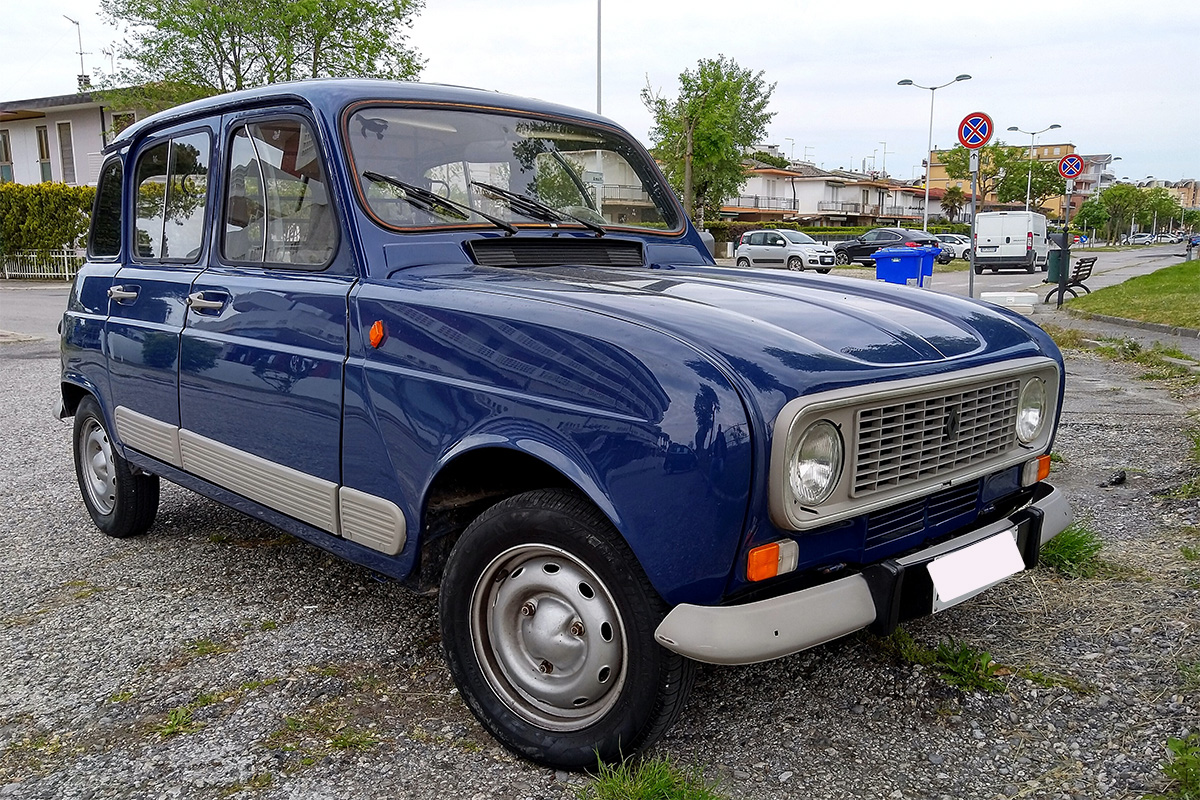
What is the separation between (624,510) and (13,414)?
7.68 meters

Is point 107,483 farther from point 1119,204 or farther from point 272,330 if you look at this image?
point 1119,204

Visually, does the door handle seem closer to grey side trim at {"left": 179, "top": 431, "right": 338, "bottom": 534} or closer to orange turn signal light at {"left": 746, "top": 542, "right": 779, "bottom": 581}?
grey side trim at {"left": 179, "top": 431, "right": 338, "bottom": 534}

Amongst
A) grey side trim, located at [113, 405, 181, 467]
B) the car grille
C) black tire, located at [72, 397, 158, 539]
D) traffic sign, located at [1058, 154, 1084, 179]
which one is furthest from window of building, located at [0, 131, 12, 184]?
the car grille

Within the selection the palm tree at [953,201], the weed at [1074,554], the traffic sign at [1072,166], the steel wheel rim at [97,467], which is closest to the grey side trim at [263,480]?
the steel wheel rim at [97,467]

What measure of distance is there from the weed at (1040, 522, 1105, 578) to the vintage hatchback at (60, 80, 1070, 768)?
0.98 m

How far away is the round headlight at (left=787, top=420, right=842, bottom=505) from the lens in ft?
7.11

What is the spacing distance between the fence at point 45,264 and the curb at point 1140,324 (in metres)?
Result: 27.3

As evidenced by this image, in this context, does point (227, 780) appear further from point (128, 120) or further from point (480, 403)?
point (128, 120)

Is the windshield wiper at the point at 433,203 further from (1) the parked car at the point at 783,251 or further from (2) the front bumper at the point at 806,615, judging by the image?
(1) the parked car at the point at 783,251

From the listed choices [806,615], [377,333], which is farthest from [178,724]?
[806,615]

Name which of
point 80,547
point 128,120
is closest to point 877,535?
point 80,547

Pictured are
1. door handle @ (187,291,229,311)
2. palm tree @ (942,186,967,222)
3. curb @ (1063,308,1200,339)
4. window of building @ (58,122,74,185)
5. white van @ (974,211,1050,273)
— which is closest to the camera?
door handle @ (187,291,229,311)

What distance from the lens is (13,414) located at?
792cm

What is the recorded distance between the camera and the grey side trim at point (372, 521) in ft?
9.14
